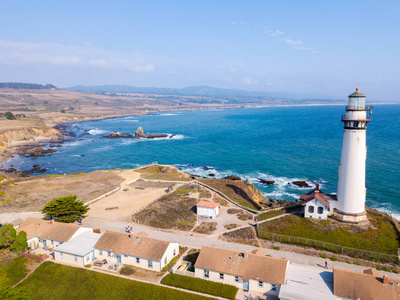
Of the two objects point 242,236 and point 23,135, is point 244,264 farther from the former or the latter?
point 23,135

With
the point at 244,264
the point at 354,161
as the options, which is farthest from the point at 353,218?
the point at 244,264

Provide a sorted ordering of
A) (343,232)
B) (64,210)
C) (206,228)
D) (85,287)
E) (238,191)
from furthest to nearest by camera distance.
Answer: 1. (238,191)
2. (64,210)
3. (206,228)
4. (343,232)
5. (85,287)

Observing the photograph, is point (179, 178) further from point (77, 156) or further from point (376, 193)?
point (77, 156)

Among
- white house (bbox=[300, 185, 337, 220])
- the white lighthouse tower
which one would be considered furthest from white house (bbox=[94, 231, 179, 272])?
the white lighthouse tower

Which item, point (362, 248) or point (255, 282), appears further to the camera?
point (362, 248)

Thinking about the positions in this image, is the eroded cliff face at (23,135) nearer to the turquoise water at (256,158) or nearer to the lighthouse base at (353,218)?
the turquoise water at (256,158)

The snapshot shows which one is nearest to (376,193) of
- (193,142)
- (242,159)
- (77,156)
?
(242,159)
